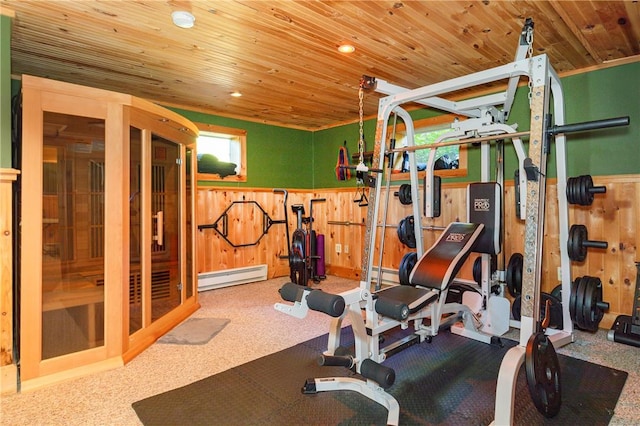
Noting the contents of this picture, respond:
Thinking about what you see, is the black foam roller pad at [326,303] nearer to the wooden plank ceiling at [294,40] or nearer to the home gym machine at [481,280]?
the home gym machine at [481,280]

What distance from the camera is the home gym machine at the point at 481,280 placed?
1.84m

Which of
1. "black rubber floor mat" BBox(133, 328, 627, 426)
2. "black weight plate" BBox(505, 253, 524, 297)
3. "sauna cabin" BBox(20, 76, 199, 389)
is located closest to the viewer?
"black rubber floor mat" BBox(133, 328, 627, 426)

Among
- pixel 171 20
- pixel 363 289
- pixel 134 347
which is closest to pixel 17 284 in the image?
pixel 134 347

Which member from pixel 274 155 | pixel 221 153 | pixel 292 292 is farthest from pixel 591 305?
pixel 221 153

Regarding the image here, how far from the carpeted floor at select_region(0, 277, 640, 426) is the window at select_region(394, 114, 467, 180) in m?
2.09

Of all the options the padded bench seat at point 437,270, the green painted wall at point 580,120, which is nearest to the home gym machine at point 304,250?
the green painted wall at point 580,120

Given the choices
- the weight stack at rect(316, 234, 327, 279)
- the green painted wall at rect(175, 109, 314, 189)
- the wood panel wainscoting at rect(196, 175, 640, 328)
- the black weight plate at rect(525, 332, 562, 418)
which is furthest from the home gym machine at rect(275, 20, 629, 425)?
the green painted wall at rect(175, 109, 314, 189)

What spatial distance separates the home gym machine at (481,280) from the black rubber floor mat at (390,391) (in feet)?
0.39

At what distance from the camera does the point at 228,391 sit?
87.0 inches

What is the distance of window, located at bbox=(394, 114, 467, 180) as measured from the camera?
4.23 metres

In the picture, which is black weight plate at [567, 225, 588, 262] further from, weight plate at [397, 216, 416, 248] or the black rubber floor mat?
weight plate at [397, 216, 416, 248]

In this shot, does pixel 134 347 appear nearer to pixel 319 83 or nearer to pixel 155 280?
pixel 155 280

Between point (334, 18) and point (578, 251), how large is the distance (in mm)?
2489

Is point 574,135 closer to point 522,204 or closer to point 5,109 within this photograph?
point 522,204
